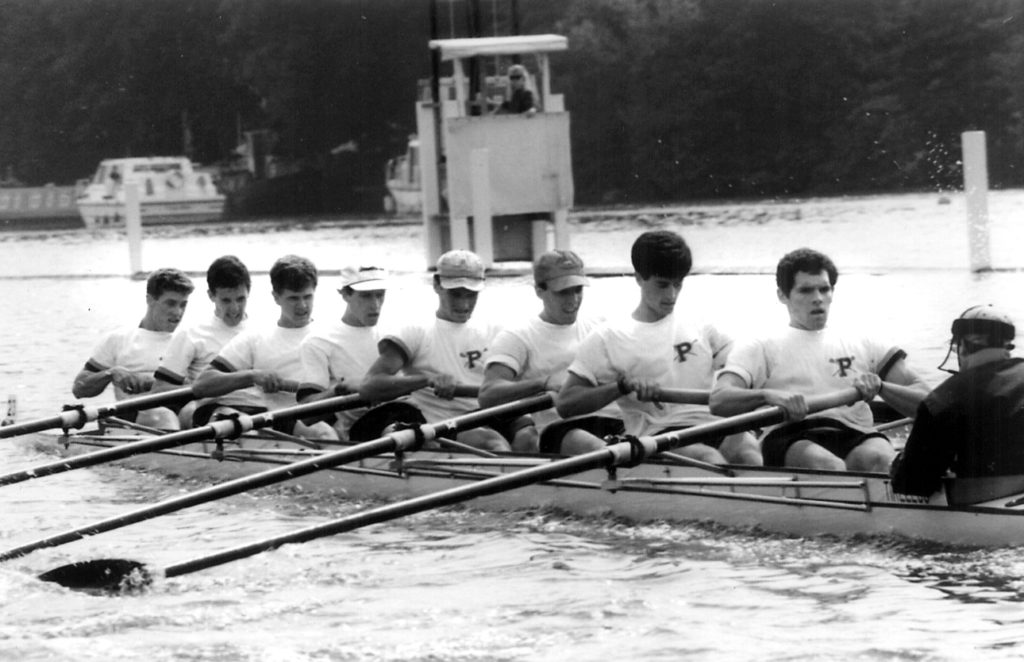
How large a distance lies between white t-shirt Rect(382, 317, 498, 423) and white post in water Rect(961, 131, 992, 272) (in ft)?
36.2

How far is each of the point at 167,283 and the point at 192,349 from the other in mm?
447

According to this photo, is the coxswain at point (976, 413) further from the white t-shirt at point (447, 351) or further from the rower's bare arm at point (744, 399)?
the white t-shirt at point (447, 351)

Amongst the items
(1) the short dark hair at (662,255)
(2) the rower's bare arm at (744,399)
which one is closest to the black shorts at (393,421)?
(1) the short dark hair at (662,255)

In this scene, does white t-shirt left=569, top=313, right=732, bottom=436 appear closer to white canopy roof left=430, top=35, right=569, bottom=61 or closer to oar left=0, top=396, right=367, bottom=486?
oar left=0, top=396, right=367, bottom=486

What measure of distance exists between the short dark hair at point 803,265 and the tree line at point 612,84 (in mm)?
28980

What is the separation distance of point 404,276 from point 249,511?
1639cm

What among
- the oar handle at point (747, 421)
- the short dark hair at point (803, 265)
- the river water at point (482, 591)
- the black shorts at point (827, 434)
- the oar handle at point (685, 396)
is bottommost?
the river water at point (482, 591)

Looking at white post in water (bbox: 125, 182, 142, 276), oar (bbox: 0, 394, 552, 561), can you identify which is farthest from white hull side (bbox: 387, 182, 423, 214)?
oar (bbox: 0, 394, 552, 561)

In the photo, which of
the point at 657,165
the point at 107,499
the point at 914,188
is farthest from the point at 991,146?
the point at 107,499

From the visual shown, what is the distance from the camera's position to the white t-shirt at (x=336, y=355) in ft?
33.7

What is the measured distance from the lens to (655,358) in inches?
347

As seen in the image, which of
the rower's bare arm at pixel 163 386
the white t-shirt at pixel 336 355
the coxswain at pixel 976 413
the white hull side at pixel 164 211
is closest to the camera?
the coxswain at pixel 976 413

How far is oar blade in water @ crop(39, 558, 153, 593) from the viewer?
8008 millimetres

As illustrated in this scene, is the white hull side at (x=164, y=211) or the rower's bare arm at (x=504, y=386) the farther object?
the white hull side at (x=164, y=211)
